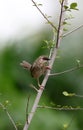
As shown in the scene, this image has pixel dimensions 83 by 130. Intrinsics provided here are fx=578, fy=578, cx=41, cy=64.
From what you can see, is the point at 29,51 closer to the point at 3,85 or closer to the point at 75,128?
the point at 3,85

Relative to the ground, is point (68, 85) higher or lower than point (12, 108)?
lower

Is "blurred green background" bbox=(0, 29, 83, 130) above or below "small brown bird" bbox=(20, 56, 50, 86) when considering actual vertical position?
below

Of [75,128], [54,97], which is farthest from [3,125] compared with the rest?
[54,97]

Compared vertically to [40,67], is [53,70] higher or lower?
lower

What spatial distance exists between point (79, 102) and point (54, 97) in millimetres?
463

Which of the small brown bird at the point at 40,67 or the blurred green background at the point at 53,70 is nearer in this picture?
the small brown bird at the point at 40,67

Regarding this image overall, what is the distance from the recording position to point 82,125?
30.8ft

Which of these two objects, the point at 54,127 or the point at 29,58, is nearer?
the point at 54,127

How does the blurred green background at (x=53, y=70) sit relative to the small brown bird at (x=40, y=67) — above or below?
below

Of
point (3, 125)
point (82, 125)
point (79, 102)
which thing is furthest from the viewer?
point (79, 102)

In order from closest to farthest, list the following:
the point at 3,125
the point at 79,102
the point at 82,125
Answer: the point at 3,125
the point at 82,125
the point at 79,102

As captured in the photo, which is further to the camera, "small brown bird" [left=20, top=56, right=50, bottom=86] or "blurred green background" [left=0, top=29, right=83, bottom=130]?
"blurred green background" [left=0, top=29, right=83, bottom=130]

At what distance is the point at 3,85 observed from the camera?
9.44 meters

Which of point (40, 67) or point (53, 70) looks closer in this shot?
point (40, 67)
